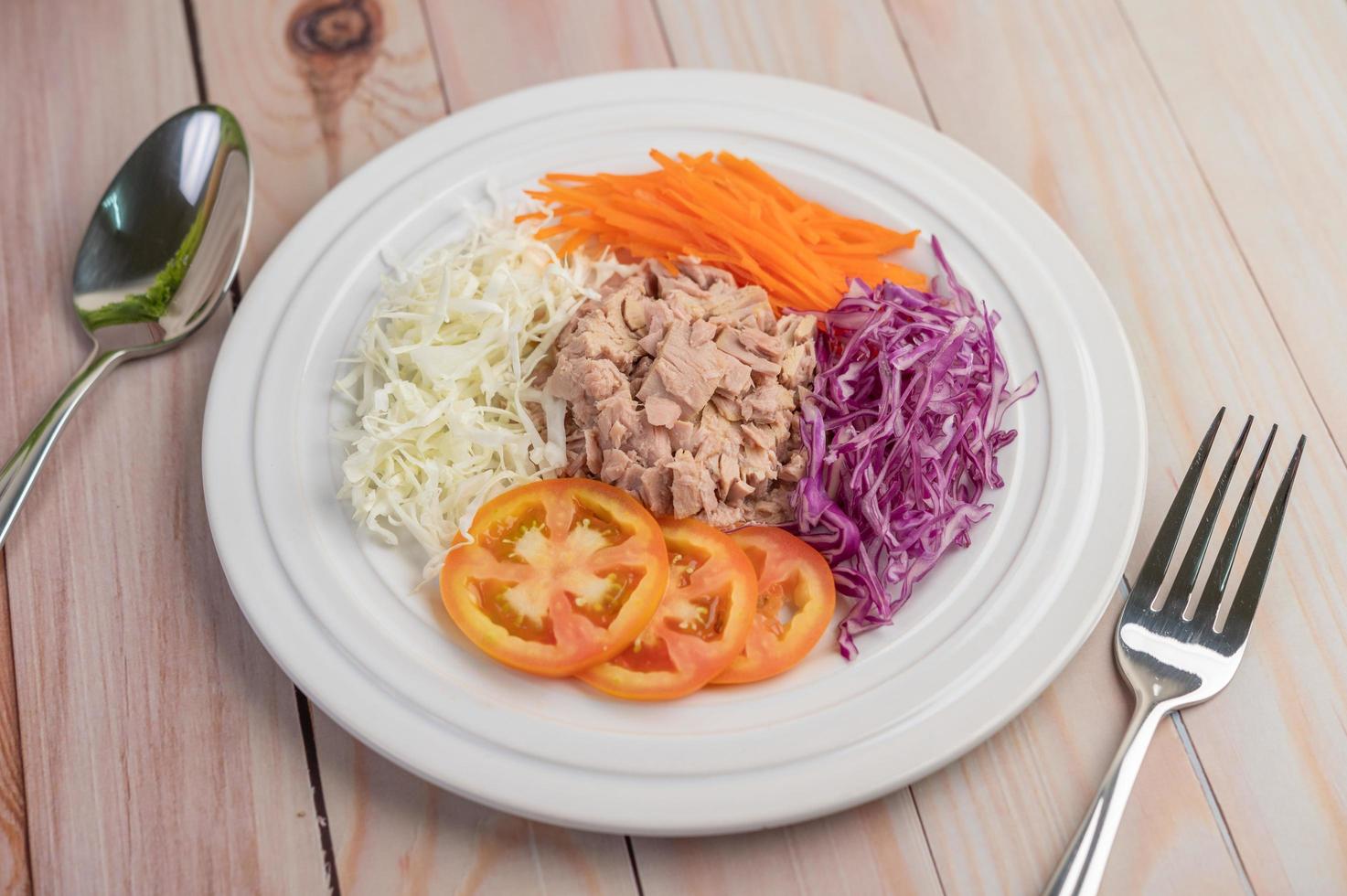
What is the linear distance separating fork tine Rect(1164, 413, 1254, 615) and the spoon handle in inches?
112

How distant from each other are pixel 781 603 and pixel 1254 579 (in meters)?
1.11

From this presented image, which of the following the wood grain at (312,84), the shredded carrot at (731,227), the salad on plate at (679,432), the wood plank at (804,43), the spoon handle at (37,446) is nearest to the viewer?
the salad on plate at (679,432)

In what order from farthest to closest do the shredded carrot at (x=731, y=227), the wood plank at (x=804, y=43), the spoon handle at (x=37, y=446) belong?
the wood plank at (x=804, y=43), the shredded carrot at (x=731, y=227), the spoon handle at (x=37, y=446)

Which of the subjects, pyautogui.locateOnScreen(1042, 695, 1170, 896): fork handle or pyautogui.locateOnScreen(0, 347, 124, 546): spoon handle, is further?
pyautogui.locateOnScreen(0, 347, 124, 546): spoon handle

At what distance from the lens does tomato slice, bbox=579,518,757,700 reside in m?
2.41

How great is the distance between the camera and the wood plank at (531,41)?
3863 millimetres

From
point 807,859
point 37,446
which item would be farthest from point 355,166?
point 807,859

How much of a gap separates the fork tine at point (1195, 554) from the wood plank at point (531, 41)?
2.31 m

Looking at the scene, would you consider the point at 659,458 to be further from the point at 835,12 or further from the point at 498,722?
the point at 835,12

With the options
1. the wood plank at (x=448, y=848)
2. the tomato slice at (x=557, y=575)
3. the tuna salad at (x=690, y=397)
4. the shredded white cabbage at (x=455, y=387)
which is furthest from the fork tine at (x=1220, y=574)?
the shredded white cabbage at (x=455, y=387)

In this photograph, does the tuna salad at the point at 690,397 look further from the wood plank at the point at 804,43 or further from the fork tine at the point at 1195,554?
the wood plank at the point at 804,43

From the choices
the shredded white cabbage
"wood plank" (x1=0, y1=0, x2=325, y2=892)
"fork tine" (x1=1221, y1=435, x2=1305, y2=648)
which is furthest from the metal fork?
"wood plank" (x1=0, y1=0, x2=325, y2=892)

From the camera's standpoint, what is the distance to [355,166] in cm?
365

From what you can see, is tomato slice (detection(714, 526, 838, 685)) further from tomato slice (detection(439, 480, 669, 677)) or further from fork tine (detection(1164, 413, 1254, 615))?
fork tine (detection(1164, 413, 1254, 615))
